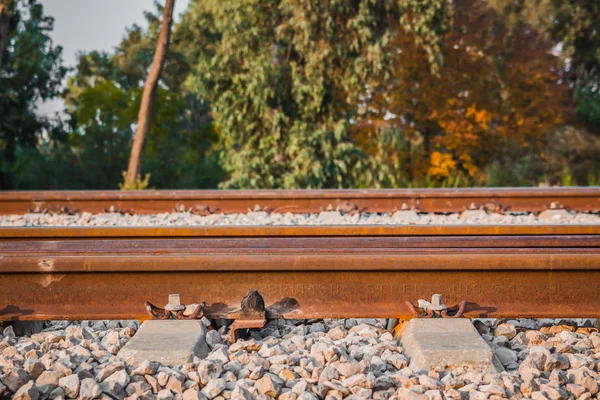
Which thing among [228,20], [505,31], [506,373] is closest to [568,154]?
[505,31]

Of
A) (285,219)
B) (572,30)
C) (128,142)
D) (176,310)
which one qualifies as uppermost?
(572,30)

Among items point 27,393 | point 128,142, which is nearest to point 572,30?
point 128,142

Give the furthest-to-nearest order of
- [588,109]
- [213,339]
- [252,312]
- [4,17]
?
1. [588,109]
2. [4,17]
3. [252,312]
4. [213,339]

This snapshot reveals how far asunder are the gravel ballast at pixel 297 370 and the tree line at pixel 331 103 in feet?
34.5

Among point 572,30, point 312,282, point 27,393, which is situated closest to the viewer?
point 27,393

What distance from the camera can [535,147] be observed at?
20875 mm

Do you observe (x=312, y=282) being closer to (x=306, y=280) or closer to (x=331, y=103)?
(x=306, y=280)

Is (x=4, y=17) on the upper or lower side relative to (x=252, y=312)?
upper

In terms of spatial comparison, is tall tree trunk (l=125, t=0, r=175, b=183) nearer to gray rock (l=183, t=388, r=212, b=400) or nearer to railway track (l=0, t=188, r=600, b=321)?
railway track (l=0, t=188, r=600, b=321)

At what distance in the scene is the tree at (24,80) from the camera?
63.5ft

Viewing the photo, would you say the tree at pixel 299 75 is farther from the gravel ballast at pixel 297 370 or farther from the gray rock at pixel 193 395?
the gray rock at pixel 193 395

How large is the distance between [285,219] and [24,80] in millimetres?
17094

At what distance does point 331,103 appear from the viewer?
14.6 m

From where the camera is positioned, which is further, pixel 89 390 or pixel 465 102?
pixel 465 102
